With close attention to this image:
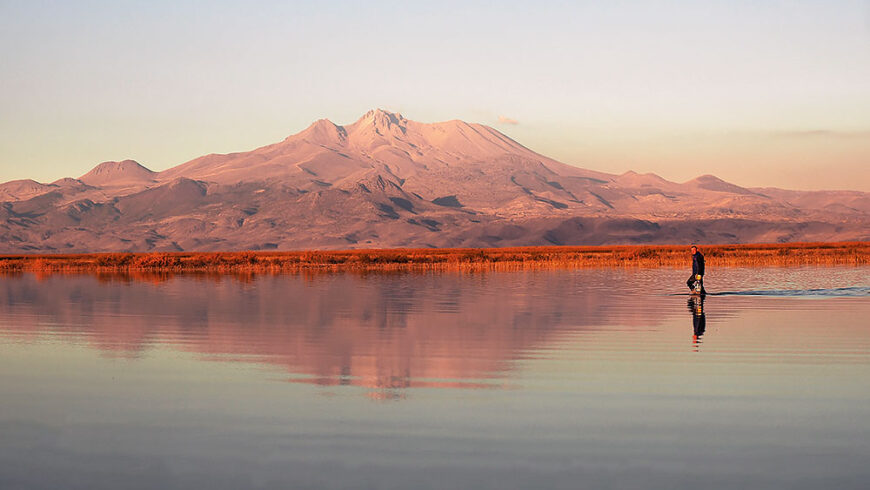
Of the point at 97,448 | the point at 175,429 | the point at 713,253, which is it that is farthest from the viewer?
the point at 713,253

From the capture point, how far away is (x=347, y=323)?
87.6 ft

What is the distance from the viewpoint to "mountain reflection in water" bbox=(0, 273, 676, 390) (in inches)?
711

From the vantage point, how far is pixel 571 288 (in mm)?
43219

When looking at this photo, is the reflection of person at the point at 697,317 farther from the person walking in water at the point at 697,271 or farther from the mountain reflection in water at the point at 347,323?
the mountain reflection in water at the point at 347,323

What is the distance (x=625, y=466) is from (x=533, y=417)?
2.66 metres

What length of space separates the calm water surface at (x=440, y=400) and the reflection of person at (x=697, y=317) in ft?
0.59

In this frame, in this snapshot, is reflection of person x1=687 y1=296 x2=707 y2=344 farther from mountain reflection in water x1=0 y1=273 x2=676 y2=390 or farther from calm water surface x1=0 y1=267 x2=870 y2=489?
mountain reflection in water x1=0 y1=273 x2=676 y2=390

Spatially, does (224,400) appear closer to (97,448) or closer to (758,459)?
(97,448)

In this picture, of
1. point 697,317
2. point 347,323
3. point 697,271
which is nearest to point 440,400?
point 347,323

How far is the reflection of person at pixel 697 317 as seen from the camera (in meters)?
22.5

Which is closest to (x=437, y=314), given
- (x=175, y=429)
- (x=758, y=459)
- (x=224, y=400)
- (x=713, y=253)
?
(x=224, y=400)

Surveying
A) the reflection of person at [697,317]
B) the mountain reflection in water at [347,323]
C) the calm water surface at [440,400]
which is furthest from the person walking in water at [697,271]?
the calm water surface at [440,400]

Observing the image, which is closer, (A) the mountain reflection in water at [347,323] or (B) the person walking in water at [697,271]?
(A) the mountain reflection in water at [347,323]

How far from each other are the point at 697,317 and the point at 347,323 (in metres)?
9.61
